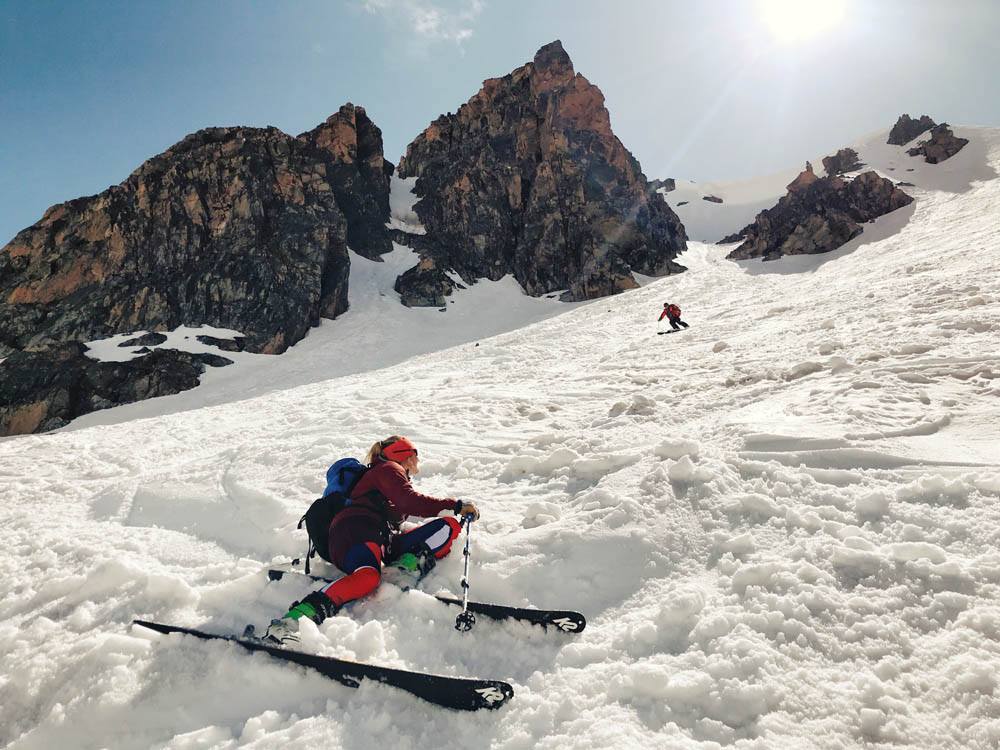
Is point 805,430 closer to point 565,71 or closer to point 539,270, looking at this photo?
point 539,270

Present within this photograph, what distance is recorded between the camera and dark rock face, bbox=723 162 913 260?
38438 millimetres

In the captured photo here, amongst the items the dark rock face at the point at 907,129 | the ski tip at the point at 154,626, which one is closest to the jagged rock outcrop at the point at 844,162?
the dark rock face at the point at 907,129

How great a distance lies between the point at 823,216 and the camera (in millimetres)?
39594

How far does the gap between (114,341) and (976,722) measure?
113 ft

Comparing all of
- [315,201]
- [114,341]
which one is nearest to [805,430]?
[114,341]

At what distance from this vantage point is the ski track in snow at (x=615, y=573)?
2.28 metres

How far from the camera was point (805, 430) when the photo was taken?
4879 millimetres

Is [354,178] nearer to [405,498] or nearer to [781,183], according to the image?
[405,498]

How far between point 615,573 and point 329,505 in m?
2.43

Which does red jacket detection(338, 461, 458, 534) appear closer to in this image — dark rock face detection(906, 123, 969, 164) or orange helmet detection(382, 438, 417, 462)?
orange helmet detection(382, 438, 417, 462)

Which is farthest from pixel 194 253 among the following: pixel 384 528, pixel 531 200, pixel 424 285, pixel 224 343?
pixel 384 528

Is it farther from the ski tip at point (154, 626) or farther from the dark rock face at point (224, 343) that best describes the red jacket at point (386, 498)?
the dark rock face at point (224, 343)

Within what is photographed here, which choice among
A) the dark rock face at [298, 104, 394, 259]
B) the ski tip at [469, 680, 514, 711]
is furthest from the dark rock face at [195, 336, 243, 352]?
the ski tip at [469, 680, 514, 711]

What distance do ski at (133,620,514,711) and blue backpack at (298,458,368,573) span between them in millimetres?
1012
